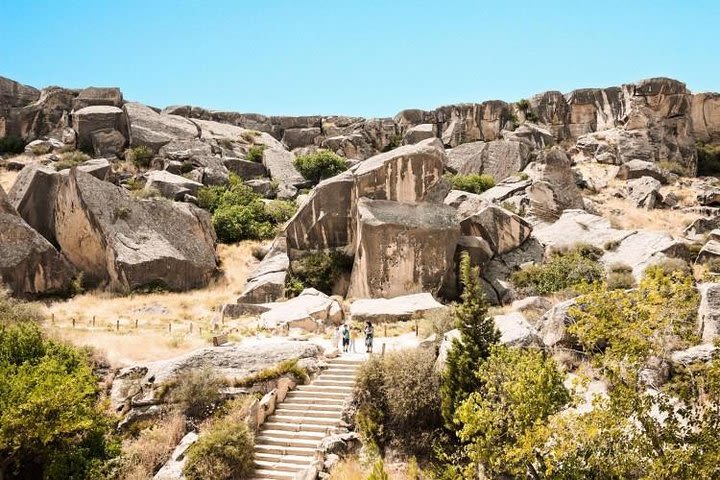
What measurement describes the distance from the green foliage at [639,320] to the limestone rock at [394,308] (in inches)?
523

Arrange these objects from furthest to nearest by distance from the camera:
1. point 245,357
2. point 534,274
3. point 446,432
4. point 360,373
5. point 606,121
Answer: point 606,121 → point 534,274 → point 245,357 → point 360,373 → point 446,432

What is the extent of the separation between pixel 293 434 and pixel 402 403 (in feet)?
9.91

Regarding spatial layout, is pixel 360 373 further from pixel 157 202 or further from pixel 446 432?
pixel 157 202

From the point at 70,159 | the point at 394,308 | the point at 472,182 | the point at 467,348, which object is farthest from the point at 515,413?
the point at 70,159

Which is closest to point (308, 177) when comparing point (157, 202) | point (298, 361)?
point (157, 202)

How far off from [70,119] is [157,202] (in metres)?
24.8

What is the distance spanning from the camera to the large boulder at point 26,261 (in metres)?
25.0

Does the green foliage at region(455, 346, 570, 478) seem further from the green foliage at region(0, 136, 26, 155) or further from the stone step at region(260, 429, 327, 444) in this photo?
the green foliage at region(0, 136, 26, 155)

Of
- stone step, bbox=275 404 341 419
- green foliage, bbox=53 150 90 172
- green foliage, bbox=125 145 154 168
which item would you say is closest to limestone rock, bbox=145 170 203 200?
green foliage, bbox=125 145 154 168

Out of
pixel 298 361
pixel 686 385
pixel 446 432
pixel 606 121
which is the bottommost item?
pixel 446 432

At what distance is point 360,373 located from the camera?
1516cm

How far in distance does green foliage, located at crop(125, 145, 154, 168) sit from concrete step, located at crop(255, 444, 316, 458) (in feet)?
114

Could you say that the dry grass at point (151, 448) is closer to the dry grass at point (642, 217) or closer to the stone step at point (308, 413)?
the stone step at point (308, 413)

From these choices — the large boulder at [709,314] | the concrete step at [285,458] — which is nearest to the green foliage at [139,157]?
the concrete step at [285,458]
